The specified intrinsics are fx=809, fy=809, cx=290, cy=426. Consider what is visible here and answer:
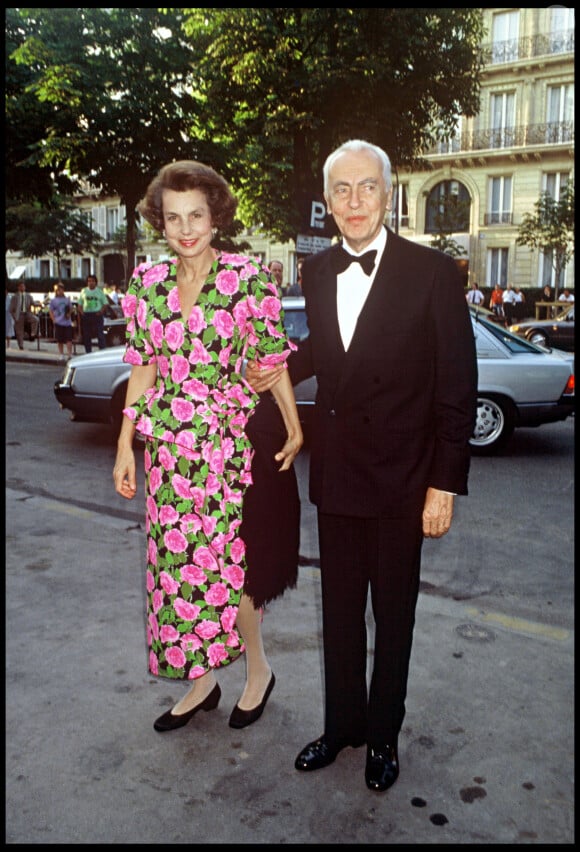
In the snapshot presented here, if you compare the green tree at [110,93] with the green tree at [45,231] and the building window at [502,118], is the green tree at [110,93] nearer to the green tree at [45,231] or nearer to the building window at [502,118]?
the green tree at [45,231]

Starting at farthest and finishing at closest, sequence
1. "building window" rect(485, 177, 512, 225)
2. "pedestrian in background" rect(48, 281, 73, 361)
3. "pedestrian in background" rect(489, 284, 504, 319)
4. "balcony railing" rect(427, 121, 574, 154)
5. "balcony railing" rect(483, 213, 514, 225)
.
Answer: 1. "building window" rect(485, 177, 512, 225)
2. "balcony railing" rect(483, 213, 514, 225)
3. "balcony railing" rect(427, 121, 574, 154)
4. "pedestrian in background" rect(489, 284, 504, 319)
5. "pedestrian in background" rect(48, 281, 73, 361)

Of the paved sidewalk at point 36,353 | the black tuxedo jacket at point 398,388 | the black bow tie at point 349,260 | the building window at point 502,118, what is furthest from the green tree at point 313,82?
the building window at point 502,118

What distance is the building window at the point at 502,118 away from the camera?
130 ft

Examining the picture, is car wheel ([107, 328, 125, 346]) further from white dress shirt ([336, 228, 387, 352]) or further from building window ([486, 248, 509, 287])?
building window ([486, 248, 509, 287])

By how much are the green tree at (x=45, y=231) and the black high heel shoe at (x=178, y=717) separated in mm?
35983

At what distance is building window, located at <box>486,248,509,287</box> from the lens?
39.3m

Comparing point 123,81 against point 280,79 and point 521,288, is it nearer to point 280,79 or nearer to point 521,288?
point 280,79

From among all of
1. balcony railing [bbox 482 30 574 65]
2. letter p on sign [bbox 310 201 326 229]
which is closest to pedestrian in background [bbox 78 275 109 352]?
letter p on sign [bbox 310 201 326 229]

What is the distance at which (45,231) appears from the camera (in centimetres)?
3872

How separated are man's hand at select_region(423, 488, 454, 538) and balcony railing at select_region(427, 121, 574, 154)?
3887 centimetres

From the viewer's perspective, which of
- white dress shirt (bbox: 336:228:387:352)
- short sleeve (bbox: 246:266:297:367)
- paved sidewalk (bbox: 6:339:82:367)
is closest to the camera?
white dress shirt (bbox: 336:228:387:352)

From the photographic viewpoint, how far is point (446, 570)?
4922mm

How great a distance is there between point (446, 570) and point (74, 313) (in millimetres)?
20354

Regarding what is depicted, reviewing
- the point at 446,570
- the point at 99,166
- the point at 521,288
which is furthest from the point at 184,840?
the point at 521,288
